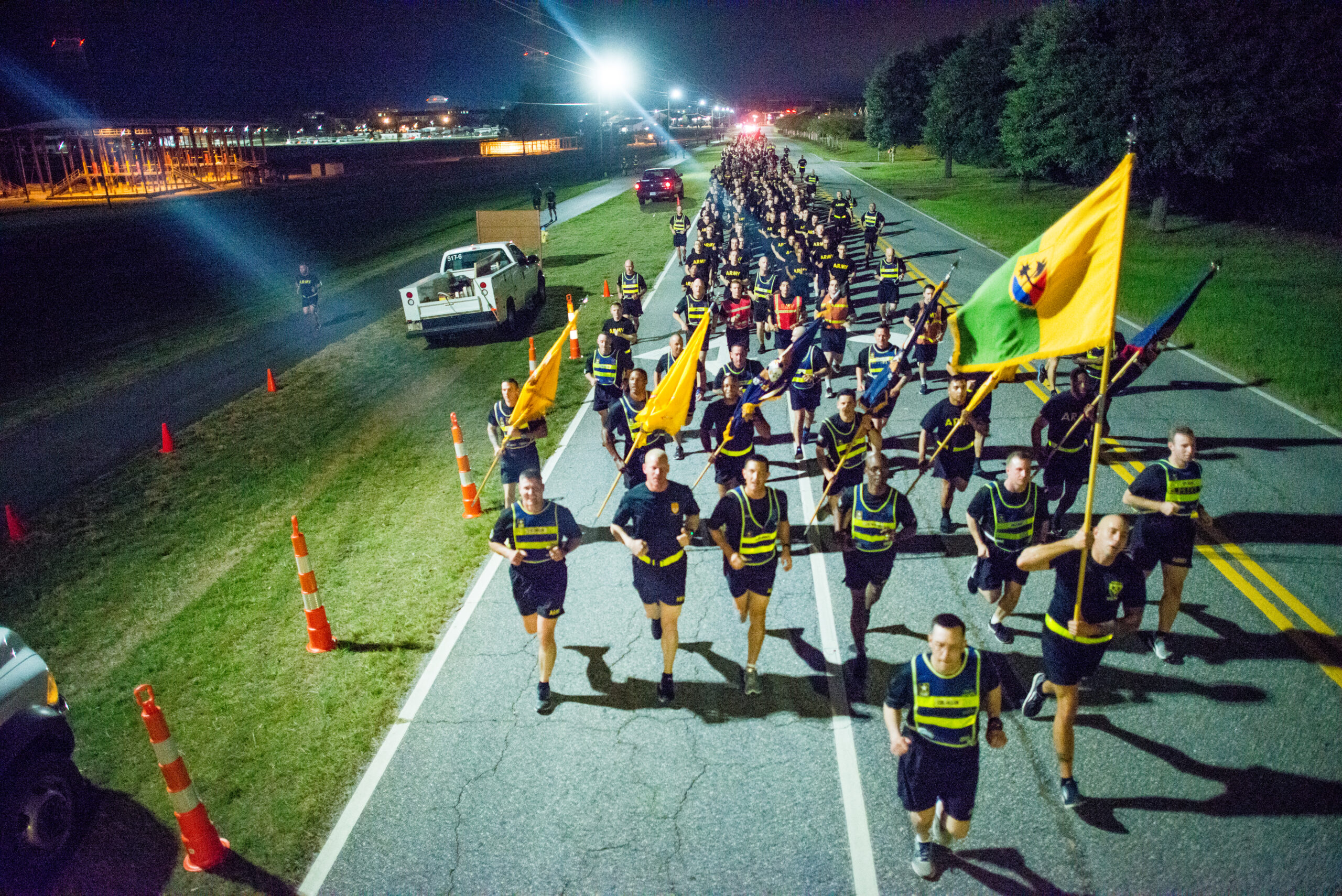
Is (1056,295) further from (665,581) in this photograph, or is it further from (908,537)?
(665,581)

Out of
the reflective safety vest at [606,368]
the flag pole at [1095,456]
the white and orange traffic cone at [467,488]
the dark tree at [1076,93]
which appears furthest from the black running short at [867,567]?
the dark tree at [1076,93]

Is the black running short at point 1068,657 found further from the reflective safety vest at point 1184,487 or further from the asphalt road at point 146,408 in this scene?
the asphalt road at point 146,408

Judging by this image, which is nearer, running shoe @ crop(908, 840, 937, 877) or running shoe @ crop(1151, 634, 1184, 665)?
running shoe @ crop(908, 840, 937, 877)

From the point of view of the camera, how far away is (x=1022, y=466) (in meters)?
6.76

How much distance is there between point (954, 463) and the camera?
898 cm

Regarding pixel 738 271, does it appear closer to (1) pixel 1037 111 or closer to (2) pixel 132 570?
(2) pixel 132 570

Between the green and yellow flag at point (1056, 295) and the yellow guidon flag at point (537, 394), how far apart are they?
4567 millimetres

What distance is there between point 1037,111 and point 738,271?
28710 mm

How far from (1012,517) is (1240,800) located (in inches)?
98.9

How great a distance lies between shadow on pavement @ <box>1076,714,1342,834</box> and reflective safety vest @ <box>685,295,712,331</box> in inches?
342

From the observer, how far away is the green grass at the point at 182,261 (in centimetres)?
1930

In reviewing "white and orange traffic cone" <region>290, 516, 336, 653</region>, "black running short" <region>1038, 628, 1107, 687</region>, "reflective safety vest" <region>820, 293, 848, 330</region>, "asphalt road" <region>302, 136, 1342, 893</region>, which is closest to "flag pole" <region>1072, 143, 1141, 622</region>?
"black running short" <region>1038, 628, 1107, 687</region>

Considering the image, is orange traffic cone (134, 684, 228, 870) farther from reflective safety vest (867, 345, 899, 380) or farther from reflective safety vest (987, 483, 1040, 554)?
reflective safety vest (867, 345, 899, 380)

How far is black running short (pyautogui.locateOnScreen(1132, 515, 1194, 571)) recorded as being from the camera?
6824 mm
